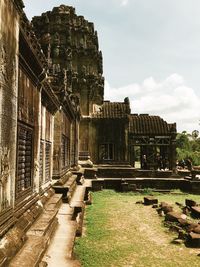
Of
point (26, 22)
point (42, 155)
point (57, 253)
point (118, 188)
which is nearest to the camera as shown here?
point (26, 22)

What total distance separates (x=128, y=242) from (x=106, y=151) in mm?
17130

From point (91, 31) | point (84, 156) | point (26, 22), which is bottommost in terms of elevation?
point (84, 156)

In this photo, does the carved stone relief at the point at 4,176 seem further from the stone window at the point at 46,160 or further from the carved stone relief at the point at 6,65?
the stone window at the point at 46,160

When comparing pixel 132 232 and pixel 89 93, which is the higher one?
pixel 89 93

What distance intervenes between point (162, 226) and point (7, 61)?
7429 millimetres

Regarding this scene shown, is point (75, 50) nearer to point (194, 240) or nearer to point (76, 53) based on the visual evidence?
point (76, 53)

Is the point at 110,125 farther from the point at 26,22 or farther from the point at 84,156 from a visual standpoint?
the point at 26,22

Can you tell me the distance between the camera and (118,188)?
18250 millimetres

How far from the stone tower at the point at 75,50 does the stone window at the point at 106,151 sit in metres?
2.94

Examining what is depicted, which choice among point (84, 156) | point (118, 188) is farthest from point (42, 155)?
point (84, 156)

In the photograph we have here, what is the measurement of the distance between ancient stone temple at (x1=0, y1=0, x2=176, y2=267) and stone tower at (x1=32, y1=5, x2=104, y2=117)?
81 mm

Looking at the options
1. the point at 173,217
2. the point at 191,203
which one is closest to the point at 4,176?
the point at 173,217

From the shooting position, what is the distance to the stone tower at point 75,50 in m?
24.7

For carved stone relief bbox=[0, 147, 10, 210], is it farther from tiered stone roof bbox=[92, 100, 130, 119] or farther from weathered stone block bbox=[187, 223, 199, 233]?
tiered stone roof bbox=[92, 100, 130, 119]
